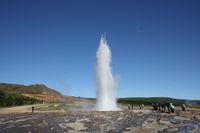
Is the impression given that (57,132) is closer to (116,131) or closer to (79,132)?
(79,132)

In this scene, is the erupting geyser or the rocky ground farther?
the erupting geyser

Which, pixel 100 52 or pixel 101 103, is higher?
pixel 100 52

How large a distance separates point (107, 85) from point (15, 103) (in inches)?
1578

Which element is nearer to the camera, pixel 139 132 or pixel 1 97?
pixel 139 132

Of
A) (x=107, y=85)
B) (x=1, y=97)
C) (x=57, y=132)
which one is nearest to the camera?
(x=57, y=132)

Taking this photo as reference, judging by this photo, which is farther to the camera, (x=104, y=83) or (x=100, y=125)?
(x=104, y=83)

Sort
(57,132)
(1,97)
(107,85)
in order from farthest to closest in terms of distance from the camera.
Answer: (1,97) < (107,85) < (57,132)

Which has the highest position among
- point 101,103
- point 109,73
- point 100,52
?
point 100,52

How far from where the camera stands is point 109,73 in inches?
2486

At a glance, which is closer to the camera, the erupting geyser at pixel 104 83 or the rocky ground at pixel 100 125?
the rocky ground at pixel 100 125

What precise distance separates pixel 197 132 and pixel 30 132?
15019mm

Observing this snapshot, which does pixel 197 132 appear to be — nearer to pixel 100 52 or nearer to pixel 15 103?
pixel 100 52

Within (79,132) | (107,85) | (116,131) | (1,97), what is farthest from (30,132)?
(1,97)

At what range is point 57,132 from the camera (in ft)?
A: 89.4
